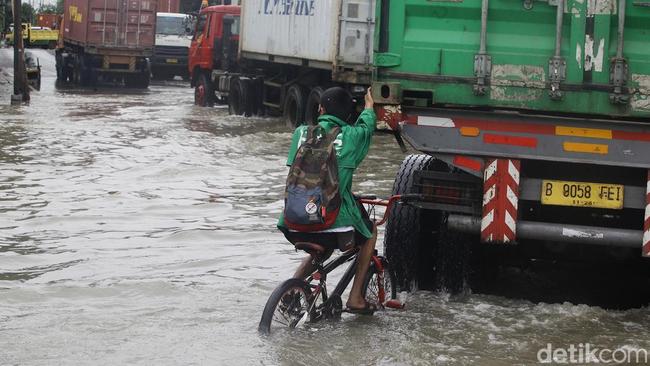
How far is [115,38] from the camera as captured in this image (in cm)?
3622

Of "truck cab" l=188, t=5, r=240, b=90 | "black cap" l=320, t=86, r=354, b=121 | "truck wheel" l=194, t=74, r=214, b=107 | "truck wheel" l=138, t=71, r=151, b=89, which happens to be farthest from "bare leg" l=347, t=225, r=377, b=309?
"truck wheel" l=138, t=71, r=151, b=89

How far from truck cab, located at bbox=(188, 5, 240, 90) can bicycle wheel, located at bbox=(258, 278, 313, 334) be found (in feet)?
72.2

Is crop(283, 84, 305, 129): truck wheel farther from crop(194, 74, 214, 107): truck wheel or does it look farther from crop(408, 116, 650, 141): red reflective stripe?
crop(408, 116, 650, 141): red reflective stripe

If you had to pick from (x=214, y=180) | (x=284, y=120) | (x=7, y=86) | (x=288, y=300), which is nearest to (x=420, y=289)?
(x=288, y=300)

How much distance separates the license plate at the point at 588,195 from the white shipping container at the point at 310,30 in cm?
1243

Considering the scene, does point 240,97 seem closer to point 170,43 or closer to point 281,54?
point 281,54

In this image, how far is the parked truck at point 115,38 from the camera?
118 ft

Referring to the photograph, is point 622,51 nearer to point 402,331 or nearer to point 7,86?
point 402,331

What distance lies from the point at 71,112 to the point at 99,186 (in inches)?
506

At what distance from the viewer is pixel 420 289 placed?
8055 mm

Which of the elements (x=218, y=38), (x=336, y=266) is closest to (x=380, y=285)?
(x=336, y=266)

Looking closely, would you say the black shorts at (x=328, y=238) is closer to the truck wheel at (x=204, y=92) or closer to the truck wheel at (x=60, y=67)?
the truck wheel at (x=204, y=92)

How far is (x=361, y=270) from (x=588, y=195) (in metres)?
1.44

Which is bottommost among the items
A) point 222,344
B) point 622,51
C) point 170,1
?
point 222,344
